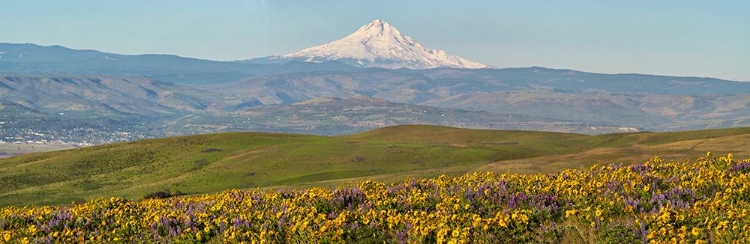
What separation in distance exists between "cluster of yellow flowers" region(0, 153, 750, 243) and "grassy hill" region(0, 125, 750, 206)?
5637 centimetres

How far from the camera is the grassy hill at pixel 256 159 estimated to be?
3583 inches

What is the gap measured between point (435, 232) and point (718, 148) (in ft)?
245

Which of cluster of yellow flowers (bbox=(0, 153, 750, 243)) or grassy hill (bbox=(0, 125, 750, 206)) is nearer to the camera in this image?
cluster of yellow flowers (bbox=(0, 153, 750, 243))

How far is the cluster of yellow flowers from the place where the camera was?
40.2 ft

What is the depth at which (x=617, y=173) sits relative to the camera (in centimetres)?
1998

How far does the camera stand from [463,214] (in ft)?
49.0

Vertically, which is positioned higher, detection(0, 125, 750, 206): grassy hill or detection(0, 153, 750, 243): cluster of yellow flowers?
detection(0, 153, 750, 243): cluster of yellow flowers

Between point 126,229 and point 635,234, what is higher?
point 635,234

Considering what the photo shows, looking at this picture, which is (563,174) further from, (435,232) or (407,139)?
(407,139)

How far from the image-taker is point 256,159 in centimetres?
11419

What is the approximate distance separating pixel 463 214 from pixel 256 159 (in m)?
101

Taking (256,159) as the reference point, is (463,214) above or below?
above

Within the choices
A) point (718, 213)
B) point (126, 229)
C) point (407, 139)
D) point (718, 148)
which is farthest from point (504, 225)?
point (407, 139)

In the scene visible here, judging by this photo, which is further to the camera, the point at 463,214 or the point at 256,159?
the point at 256,159
